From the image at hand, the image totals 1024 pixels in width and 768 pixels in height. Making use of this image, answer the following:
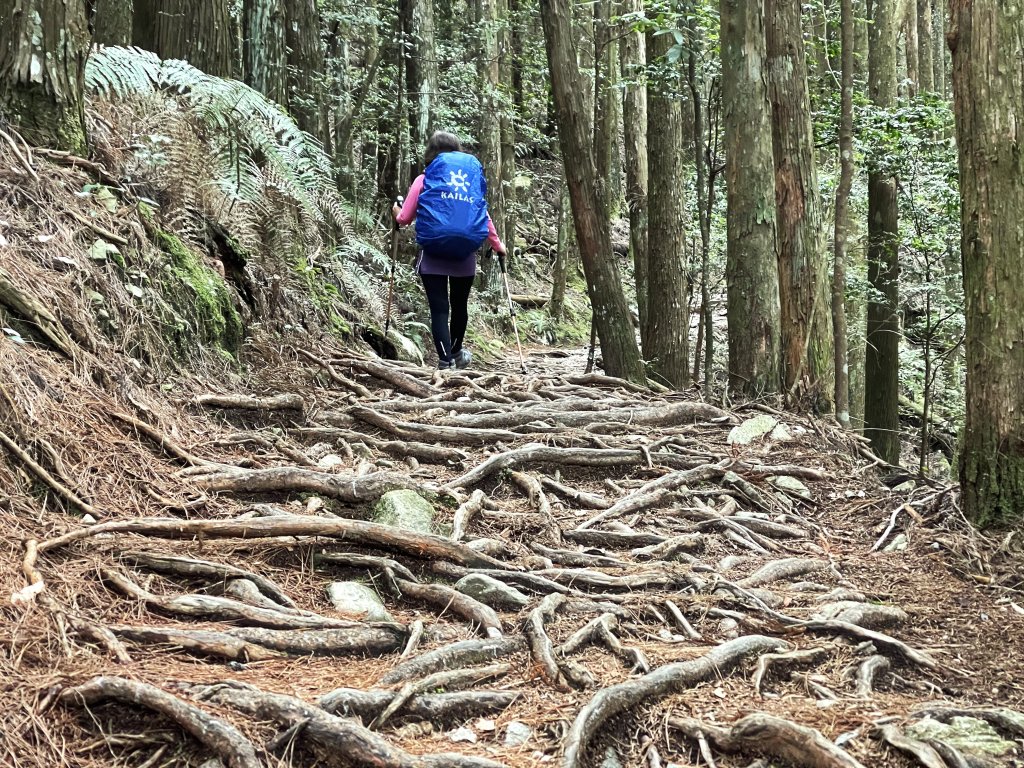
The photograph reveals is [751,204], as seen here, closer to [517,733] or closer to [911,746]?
[911,746]

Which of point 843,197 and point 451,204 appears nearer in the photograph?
point 451,204

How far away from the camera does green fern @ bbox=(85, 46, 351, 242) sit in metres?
6.40

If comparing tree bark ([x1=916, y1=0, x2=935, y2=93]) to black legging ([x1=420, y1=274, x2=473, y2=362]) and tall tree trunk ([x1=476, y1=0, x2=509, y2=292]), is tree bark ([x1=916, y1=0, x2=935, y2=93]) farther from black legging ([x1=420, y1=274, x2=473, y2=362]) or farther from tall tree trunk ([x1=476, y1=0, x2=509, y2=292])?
black legging ([x1=420, y1=274, x2=473, y2=362])

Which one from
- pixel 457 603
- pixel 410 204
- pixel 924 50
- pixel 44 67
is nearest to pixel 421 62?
pixel 410 204

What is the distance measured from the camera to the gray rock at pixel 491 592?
3.82 metres

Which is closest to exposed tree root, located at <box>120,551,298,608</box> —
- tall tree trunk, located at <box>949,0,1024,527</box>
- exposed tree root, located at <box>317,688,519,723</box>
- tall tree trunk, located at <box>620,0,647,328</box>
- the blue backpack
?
exposed tree root, located at <box>317,688,519,723</box>

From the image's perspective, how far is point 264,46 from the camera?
985 cm

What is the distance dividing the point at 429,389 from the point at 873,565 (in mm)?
3968

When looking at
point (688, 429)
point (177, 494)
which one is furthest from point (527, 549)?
point (688, 429)

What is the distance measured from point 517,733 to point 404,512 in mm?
1771

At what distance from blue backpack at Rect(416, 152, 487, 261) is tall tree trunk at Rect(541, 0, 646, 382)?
998mm

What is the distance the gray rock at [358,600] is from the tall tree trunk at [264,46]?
24.7 feet

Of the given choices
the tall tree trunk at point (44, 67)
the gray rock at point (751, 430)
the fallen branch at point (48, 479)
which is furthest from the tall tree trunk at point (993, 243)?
the tall tree trunk at point (44, 67)

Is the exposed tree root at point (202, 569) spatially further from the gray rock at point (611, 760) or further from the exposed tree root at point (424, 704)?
the gray rock at point (611, 760)
